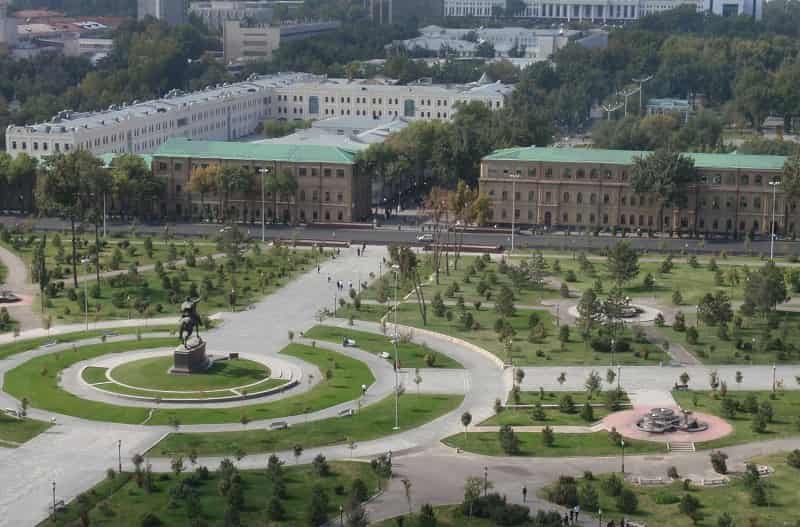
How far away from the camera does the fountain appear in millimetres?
64188

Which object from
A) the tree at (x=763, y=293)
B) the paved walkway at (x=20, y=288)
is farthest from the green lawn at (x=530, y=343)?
the paved walkway at (x=20, y=288)

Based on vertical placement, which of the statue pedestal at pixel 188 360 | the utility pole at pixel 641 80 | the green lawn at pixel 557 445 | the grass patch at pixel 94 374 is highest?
the utility pole at pixel 641 80

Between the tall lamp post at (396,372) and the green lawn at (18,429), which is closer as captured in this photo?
the green lawn at (18,429)

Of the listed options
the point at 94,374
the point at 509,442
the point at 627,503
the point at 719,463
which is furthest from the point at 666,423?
the point at 94,374

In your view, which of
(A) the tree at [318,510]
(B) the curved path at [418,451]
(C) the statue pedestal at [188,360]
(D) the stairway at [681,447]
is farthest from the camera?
(C) the statue pedestal at [188,360]

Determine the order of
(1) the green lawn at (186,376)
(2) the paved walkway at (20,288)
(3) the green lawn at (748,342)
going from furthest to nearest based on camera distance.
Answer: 1. (2) the paved walkway at (20,288)
2. (3) the green lawn at (748,342)
3. (1) the green lawn at (186,376)

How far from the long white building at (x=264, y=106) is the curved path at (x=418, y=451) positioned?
6604cm

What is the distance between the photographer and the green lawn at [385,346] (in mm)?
76312

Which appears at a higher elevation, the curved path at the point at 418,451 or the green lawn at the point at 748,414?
the green lawn at the point at 748,414

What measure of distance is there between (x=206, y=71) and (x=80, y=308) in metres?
114

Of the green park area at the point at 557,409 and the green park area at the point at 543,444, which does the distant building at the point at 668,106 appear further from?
the green park area at the point at 543,444

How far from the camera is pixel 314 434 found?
2496 inches

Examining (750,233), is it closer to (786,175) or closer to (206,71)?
(786,175)

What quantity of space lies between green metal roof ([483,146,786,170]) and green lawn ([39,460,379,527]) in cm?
6421
